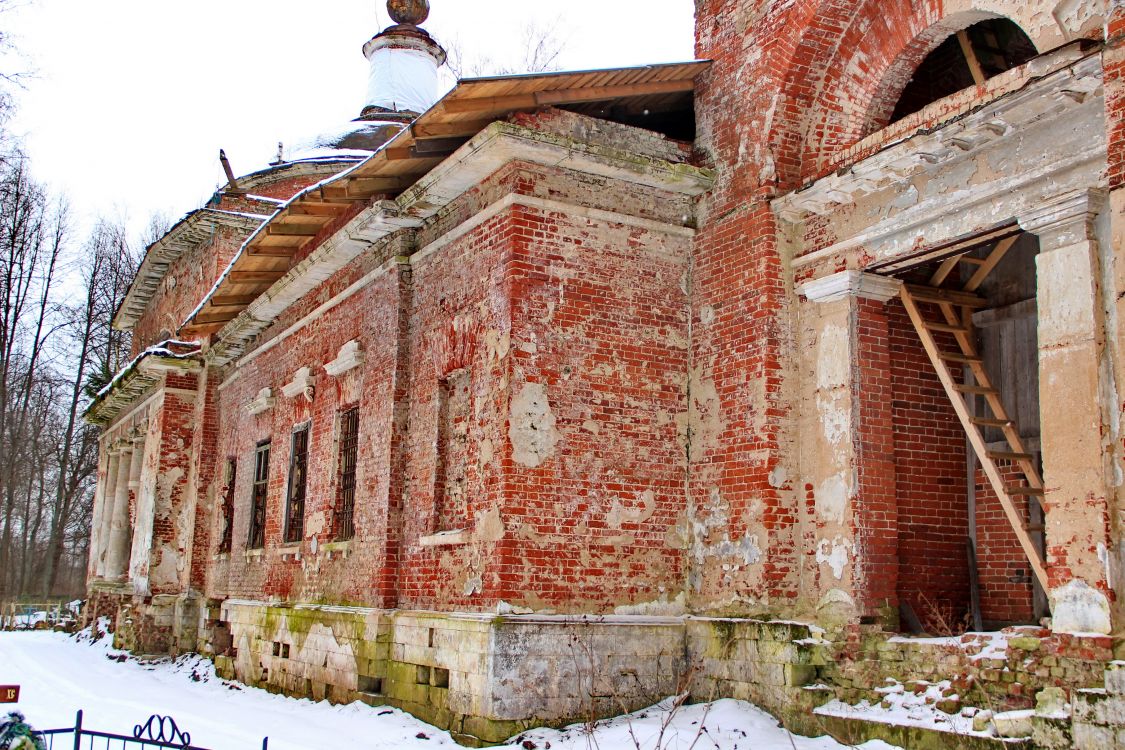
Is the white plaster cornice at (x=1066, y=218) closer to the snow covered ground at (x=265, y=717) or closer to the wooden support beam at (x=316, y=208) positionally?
the snow covered ground at (x=265, y=717)

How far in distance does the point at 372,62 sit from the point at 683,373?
13.5m

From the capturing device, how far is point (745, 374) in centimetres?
845

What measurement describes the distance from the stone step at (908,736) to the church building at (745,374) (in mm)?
23

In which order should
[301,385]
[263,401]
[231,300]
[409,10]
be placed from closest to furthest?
[301,385]
[263,401]
[231,300]
[409,10]

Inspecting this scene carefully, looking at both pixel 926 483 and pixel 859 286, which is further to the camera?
pixel 926 483

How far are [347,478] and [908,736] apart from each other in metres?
6.70

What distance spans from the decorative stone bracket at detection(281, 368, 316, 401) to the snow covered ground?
11.6ft

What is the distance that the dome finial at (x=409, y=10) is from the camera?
20.1 m

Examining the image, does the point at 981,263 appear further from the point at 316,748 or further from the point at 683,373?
the point at 316,748

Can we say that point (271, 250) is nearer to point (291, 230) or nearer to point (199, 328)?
point (291, 230)

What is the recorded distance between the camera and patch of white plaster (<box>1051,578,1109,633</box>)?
5.72 metres

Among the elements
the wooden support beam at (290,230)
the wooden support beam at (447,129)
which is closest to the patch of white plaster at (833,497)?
the wooden support beam at (447,129)

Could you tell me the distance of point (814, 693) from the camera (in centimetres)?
742

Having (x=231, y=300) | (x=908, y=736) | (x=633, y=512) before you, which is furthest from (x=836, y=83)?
(x=231, y=300)
